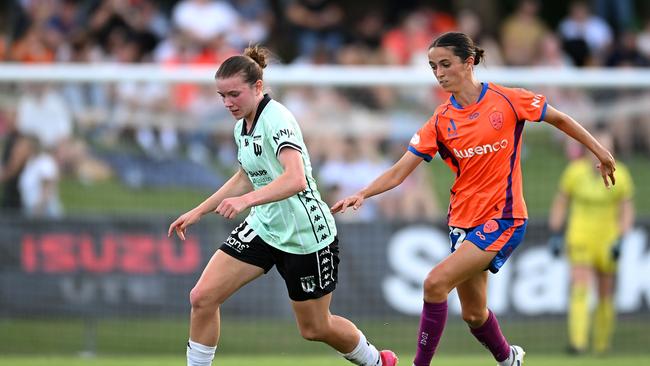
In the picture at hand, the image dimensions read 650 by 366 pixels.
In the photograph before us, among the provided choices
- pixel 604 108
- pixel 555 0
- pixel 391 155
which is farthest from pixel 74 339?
pixel 555 0

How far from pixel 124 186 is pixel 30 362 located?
250 cm

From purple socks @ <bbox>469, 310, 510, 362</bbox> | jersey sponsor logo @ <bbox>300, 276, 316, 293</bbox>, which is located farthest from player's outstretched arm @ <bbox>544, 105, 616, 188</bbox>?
jersey sponsor logo @ <bbox>300, 276, 316, 293</bbox>

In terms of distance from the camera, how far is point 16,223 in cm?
1219

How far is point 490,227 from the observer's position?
24.7ft

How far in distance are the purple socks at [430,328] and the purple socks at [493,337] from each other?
310 mm

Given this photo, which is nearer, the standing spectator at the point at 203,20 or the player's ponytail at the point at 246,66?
the player's ponytail at the point at 246,66

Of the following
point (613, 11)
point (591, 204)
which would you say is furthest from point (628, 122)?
point (613, 11)

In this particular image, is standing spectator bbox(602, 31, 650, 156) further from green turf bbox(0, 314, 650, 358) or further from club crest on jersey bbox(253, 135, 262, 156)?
club crest on jersey bbox(253, 135, 262, 156)

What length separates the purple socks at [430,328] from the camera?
7.63m

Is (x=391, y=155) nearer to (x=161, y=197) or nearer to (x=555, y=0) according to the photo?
(x=161, y=197)

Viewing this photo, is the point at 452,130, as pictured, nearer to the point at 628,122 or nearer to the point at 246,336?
the point at 246,336

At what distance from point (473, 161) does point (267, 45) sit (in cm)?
871

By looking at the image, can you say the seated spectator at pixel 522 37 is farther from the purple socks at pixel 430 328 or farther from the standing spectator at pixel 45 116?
the purple socks at pixel 430 328

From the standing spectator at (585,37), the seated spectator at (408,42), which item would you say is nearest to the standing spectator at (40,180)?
the seated spectator at (408,42)
